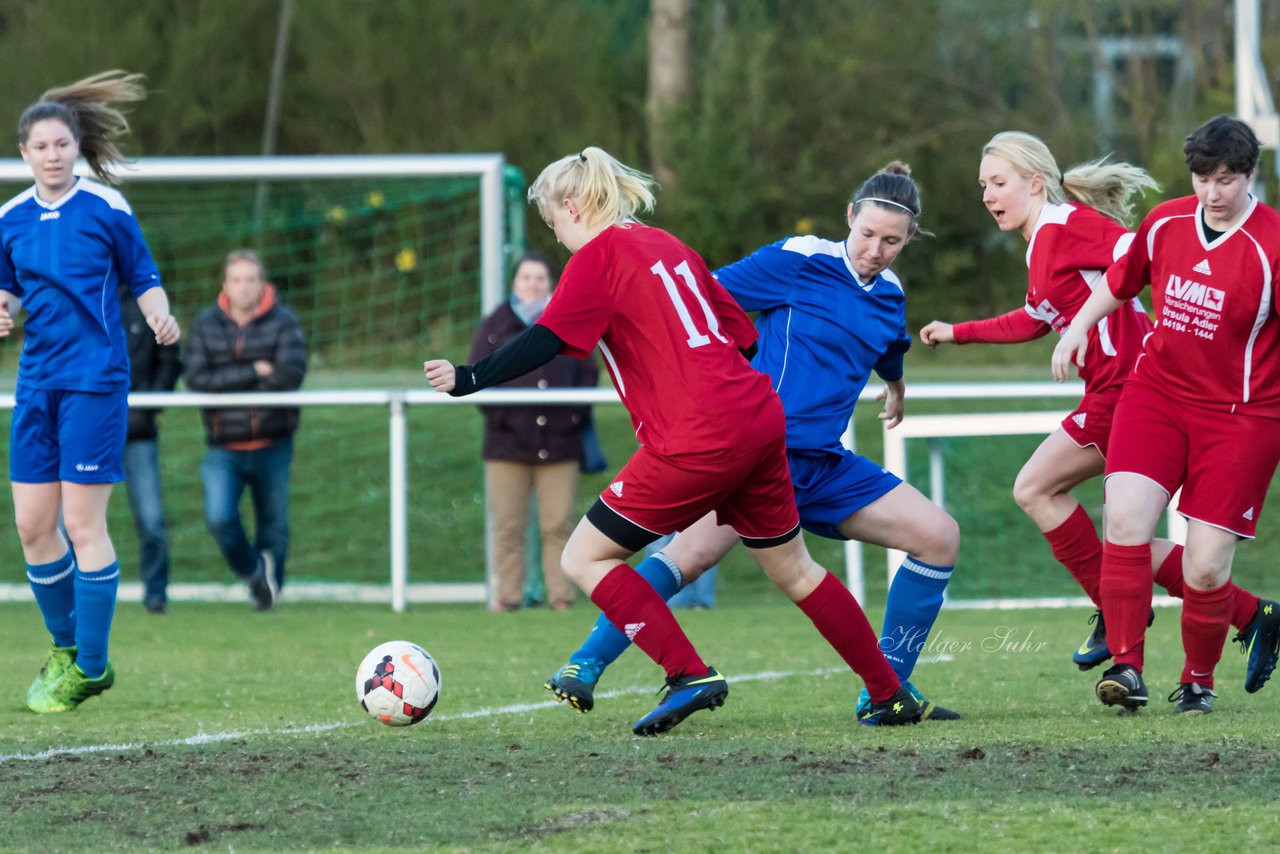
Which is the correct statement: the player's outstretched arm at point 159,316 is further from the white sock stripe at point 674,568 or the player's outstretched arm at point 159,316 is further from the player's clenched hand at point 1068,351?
the player's clenched hand at point 1068,351

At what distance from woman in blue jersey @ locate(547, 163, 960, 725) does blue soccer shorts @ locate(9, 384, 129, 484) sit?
1.85m

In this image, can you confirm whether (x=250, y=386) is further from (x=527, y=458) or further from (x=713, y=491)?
(x=713, y=491)

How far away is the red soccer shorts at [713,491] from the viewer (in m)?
4.70

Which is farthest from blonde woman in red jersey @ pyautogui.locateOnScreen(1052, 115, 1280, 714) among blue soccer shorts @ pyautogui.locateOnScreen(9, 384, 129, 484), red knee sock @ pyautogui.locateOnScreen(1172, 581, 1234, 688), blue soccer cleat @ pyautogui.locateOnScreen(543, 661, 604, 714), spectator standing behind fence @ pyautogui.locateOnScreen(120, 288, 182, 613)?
spectator standing behind fence @ pyautogui.locateOnScreen(120, 288, 182, 613)

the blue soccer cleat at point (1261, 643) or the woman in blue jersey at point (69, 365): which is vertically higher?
the woman in blue jersey at point (69, 365)

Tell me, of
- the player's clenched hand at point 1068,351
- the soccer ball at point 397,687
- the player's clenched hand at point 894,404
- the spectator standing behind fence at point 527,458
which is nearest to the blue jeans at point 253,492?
the spectator standing behind fence at point 527,458

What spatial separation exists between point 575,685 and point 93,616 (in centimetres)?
191

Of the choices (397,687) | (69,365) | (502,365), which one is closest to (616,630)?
(397,687)

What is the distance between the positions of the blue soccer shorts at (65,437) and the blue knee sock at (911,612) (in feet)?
8.65

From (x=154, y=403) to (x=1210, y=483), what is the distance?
6230 millimetres

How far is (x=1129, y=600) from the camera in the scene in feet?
17.6

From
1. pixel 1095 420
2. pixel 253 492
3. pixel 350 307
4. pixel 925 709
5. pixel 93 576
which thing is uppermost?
pixel 350 307

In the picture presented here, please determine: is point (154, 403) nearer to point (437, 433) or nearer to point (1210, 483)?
point (437, 433)

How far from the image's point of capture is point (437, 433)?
14.8 metres
